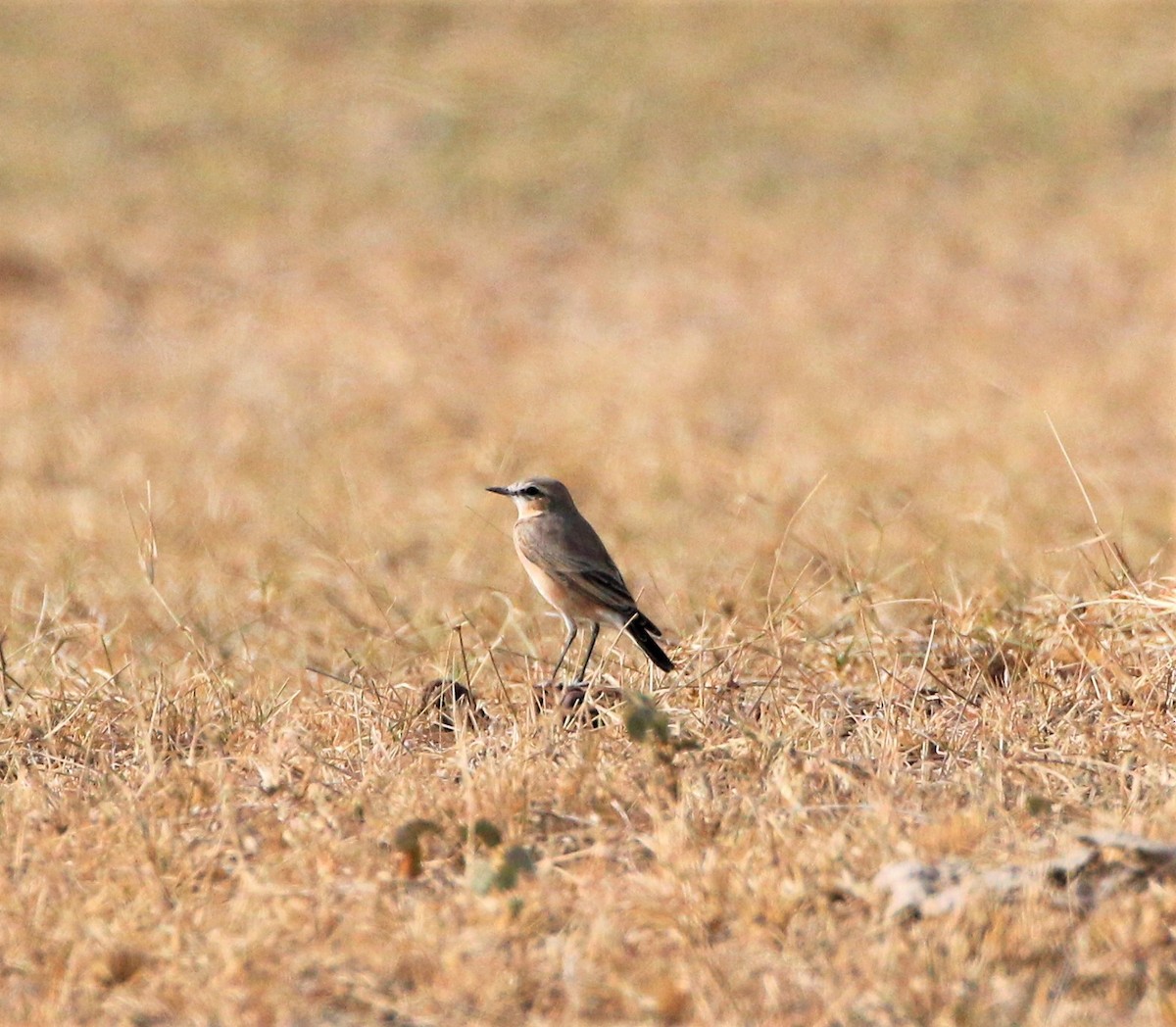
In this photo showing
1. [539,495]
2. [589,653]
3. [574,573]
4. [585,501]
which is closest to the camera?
[589,653]

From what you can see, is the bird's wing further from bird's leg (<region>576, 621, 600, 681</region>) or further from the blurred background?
the blurred background

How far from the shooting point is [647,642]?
173 inches

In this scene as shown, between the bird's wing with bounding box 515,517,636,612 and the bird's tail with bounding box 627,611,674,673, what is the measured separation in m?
0.11

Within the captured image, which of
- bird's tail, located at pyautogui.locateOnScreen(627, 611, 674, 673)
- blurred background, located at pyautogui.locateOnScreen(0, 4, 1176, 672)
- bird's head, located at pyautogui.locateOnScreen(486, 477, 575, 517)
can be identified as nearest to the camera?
bird's tail, located at pyautogui.locateOnScreen(627, 611, 674, 673)

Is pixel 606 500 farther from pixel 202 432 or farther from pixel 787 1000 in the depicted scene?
pixel 787 1000

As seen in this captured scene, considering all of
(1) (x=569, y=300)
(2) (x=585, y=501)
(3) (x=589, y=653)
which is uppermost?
(3) (x=589, y=653)

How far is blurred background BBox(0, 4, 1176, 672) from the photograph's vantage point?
7680 millimetres

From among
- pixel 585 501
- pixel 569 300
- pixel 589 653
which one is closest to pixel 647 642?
pixel 589 653

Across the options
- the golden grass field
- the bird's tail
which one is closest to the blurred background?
the golden grass field

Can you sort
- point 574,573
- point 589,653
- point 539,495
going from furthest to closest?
point 539,495 < point 574,573 < point 589,653

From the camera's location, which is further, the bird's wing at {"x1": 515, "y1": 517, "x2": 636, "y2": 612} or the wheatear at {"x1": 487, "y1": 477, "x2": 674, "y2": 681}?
the bird's wing at {"x1": 515, "y1": 517, "x2": 636, "y2": 612}

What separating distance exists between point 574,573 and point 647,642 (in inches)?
13.4

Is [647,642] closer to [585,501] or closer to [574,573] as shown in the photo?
[574,573]

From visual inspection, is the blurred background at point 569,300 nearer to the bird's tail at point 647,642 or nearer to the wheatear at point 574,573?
the wheatear at point 574,573
